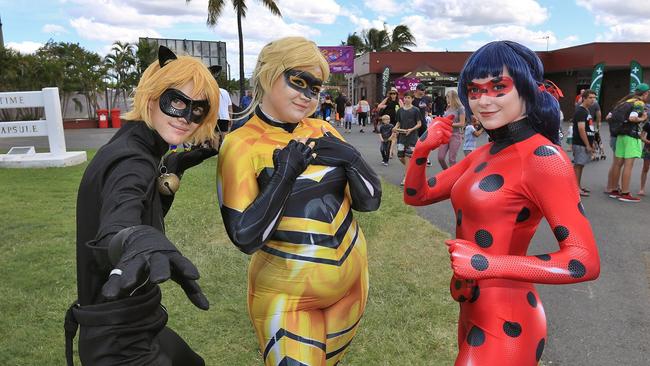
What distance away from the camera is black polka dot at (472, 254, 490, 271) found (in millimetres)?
1496

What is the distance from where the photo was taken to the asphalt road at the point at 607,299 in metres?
3.20

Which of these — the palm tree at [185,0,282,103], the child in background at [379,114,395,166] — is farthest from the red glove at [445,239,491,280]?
the palm tree at [185,0,282,103]

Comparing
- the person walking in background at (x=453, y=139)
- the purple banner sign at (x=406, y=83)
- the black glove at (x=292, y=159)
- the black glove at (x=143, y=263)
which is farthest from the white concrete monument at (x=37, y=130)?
the purple banner sign at (x=406, y=83)

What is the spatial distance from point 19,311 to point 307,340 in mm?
3044

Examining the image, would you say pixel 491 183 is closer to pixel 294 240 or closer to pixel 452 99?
pixel 294 240

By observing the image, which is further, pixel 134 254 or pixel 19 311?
pixel 19 311

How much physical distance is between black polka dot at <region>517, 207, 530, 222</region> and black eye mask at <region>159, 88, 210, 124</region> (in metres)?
1.17

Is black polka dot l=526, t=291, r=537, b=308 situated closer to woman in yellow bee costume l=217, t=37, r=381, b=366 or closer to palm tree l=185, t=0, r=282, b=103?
woman in yellow bee costume l=217, t=37, r=381, b=366

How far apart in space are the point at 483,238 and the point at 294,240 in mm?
661

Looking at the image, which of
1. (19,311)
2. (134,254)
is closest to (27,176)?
(19,311)

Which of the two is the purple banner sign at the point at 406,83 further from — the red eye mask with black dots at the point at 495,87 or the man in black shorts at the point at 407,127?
the red eye mask with black dots at the point at 495,87

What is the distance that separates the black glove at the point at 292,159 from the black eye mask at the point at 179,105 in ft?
1.06

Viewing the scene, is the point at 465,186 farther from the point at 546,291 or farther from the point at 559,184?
the point at 546,291

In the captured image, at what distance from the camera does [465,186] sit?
1.81m
